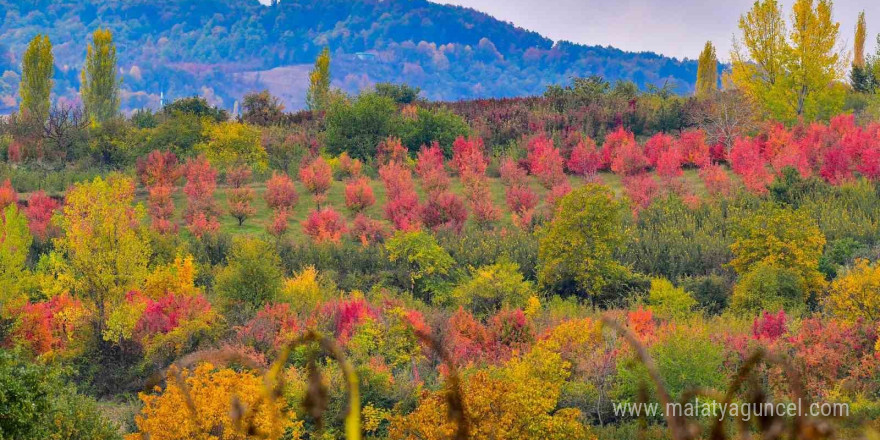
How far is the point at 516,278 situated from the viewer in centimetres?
2056

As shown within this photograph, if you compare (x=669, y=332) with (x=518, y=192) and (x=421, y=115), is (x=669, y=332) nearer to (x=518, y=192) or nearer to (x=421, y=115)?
(x=518, y=192)

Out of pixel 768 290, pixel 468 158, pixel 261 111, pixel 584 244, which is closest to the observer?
pixel 768 290

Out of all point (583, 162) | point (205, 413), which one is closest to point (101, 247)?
point (205, 413)

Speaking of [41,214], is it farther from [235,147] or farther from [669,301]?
[669,301]

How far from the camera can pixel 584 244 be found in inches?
865

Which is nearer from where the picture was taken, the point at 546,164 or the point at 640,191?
the point at 640,191

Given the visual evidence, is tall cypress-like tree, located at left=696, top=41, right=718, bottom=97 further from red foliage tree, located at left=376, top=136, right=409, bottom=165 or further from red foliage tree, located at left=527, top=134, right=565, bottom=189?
red foliage tree, located at left=376, top=136, right=409, bottom=165

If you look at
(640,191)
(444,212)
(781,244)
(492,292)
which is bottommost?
(492,292)

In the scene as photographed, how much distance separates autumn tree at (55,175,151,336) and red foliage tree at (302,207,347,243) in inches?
→ 313

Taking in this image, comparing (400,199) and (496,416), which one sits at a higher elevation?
(400,199)

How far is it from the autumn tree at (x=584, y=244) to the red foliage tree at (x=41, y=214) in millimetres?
15231

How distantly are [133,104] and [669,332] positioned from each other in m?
191

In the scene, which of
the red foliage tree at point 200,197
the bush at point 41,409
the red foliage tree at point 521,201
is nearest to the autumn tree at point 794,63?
the red foliage tree at point 521,201

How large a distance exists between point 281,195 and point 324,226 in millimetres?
3568
